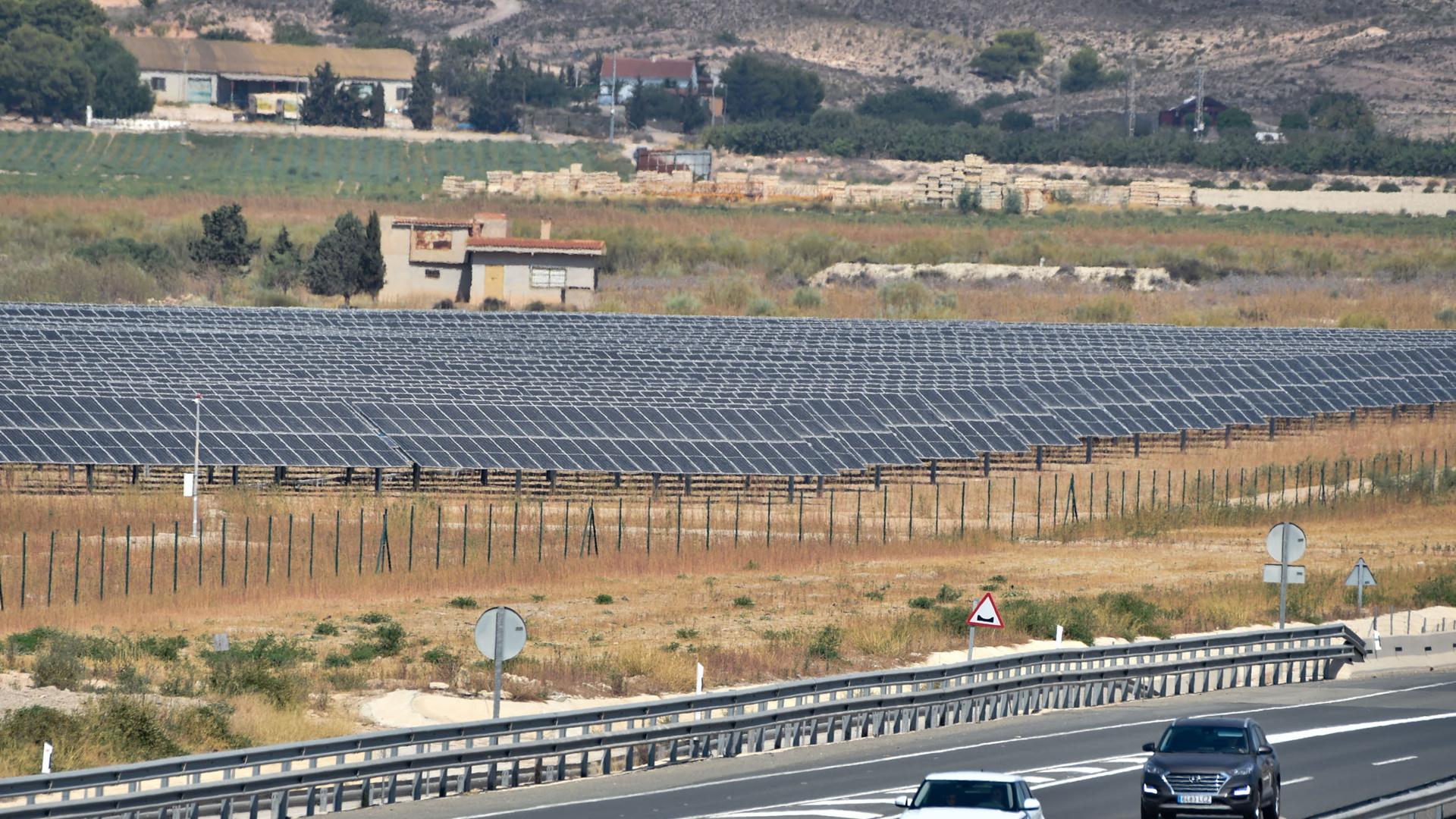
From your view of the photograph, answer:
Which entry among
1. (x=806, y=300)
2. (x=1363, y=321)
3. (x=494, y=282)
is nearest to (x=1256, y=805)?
(x=494, y=282)

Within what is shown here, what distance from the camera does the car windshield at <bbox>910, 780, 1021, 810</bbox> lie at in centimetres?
2342

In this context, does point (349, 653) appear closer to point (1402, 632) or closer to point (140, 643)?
point (140, 643)

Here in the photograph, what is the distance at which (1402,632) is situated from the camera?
49156mm

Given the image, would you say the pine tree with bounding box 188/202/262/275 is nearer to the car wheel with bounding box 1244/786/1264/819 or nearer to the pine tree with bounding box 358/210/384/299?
the pine tree with bounding box 358/210/384/299

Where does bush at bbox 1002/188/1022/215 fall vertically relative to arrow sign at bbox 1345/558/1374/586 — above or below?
above

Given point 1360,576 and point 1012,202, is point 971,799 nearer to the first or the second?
point 1360,576

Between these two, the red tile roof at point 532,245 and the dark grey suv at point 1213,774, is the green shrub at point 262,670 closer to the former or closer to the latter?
the dark grey suv at point 1213,774

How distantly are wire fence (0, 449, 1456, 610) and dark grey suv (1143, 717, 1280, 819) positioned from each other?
91.0ft

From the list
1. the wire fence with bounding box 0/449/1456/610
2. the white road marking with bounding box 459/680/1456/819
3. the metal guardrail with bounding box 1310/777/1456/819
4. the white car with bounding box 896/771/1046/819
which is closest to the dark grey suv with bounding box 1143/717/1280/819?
the metal guardrail with bounding box 1310/777/1456/819

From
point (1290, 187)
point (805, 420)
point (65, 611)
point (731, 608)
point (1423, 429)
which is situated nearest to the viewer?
point (65, 611)

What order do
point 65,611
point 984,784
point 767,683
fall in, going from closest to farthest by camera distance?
1. point 984,784
2. point 767,683
3. point 65,611

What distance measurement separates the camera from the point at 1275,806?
2644 centimetres

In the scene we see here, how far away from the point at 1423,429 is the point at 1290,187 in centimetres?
10952

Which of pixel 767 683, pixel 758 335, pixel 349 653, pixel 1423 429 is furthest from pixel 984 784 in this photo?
pixel 758 335
